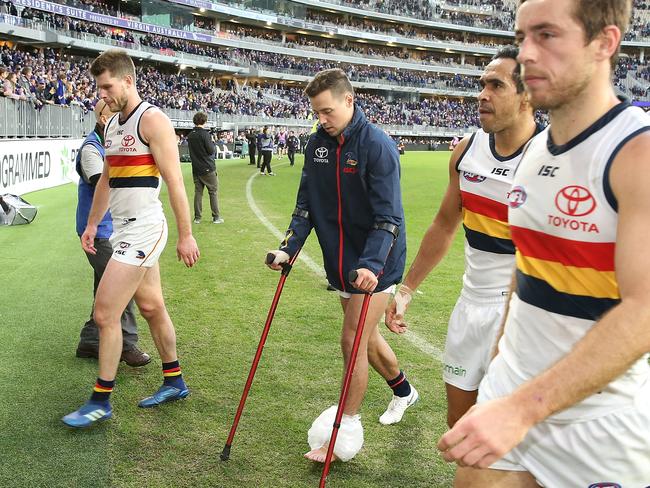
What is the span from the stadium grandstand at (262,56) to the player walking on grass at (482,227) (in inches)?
602

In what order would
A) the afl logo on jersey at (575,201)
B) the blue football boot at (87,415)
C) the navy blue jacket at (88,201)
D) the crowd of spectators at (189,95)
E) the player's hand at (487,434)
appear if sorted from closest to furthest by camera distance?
the player's hand at (487,434) < the afl logo on jersey at (575,201) < the blue football boot at (87,415) < the navy blue jacket at (88,201) < the crowd of spectators at (189,95)

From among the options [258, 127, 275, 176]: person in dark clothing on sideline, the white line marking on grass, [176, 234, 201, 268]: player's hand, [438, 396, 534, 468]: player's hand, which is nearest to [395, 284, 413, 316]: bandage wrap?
[176, 234, 201, 268]: player's hand

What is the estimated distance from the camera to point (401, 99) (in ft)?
291

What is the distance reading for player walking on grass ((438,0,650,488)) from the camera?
1.67 metres

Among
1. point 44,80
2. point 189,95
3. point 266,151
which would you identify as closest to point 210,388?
point 266,151

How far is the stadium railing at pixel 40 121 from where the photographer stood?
16969 mm

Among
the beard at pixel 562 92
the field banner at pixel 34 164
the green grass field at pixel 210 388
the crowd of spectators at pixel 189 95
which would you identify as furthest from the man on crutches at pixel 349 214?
the crowd of spectators at pixel 189 95

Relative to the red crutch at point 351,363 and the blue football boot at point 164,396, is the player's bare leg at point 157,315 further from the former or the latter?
the red crutch at point 351,363

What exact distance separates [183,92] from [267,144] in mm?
29077

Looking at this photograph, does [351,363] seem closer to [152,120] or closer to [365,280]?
[365,280]

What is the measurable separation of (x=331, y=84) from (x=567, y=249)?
2.40 m

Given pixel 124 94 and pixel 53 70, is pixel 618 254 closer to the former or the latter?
pixel 124 94

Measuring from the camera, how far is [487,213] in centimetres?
356

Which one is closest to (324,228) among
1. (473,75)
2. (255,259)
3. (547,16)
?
(547,16)
